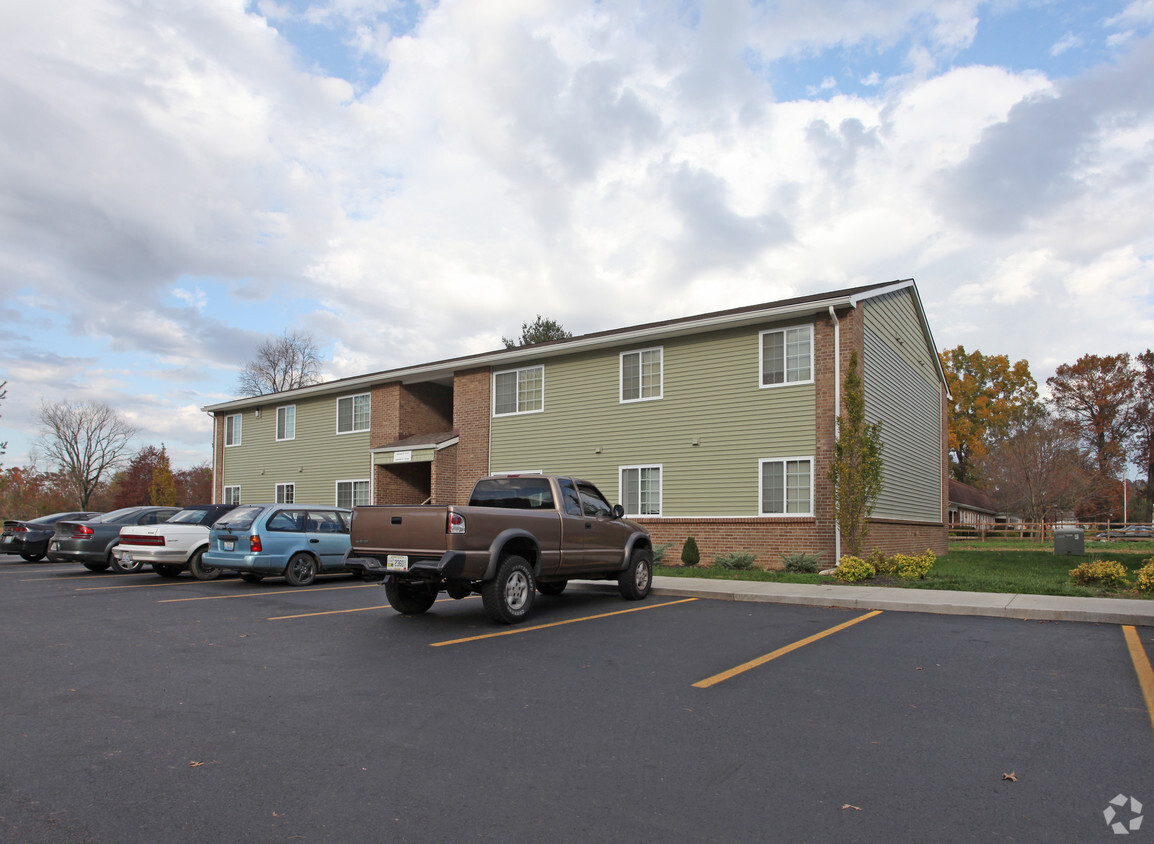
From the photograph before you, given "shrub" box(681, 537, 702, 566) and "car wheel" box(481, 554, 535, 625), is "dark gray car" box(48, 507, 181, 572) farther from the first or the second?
"shrub" box(681, 537, 702, 566)

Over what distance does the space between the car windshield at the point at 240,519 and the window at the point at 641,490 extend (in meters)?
9.14

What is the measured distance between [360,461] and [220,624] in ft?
60.3

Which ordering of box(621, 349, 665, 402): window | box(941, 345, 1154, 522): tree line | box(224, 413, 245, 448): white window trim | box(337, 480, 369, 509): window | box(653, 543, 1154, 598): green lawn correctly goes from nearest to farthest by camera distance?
box(653, 543, 1154, 598): green lawn
box(621, 349, 665, 402): window
box(337, 480, 369, 509): window
box(224, 413, 245, 448): white window trim
box(941, 345, 1154, 522): tree line

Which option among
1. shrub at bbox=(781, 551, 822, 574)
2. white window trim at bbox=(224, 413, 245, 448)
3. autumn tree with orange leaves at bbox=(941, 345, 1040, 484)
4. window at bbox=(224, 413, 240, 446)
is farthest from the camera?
autumn tree with orange leaves at bbox=(941, 345, 1040, 484)

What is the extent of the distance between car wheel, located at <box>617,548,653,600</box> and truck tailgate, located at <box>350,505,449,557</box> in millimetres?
4052

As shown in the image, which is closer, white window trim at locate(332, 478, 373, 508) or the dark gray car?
the dark gray car

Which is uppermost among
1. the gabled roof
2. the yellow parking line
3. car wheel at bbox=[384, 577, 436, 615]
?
the gabled roof

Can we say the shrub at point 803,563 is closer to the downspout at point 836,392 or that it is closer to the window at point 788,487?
the downspout at point 836,392

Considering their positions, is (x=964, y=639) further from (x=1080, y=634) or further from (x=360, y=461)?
(x=360, y=461)

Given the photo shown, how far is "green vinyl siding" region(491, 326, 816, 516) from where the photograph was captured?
Answer: 17.9 meters

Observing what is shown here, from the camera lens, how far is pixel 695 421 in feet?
62.6

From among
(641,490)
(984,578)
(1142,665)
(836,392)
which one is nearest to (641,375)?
(641,490)

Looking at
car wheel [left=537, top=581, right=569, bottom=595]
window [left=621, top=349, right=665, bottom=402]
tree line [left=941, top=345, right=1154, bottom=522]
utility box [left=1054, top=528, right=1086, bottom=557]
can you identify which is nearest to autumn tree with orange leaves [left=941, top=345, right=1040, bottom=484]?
tree line [left=941, top=345, right=1154, bottom=522]

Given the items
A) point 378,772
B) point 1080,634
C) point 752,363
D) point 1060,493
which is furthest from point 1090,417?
point 378,772
